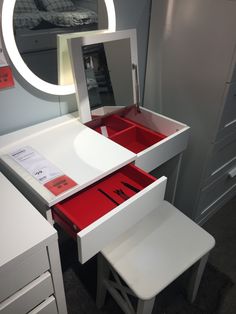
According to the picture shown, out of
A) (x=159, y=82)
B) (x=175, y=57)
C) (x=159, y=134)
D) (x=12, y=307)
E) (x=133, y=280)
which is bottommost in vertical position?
(x=133, y=280)

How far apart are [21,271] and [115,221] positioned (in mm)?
286

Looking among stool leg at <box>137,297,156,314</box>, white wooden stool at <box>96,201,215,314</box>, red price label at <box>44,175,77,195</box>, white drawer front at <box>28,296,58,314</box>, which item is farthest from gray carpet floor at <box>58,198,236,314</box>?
red price label at <box>44,175,77,195</box>

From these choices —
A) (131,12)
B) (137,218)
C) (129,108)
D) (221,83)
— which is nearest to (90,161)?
(137,218)

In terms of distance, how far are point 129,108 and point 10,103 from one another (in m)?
0.56

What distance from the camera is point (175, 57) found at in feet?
4.40

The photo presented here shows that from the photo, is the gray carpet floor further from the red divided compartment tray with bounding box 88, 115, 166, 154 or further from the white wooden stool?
the red divided compartment tray with bounding box 88, 115, 166, 154

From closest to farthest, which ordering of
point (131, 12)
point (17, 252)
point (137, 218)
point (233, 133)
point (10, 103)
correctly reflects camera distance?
point (17, 252)
point (137, 218)
point (10, 103)
point (131, 12)
point (233, 133)

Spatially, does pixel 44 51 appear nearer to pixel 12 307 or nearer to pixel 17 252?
pixel 17 252

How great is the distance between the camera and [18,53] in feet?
3.28

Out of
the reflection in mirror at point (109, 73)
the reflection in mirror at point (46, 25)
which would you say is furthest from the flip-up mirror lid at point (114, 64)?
the reflection in mirror at point (46, 25)

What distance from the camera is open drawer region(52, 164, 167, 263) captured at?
31.3 inches

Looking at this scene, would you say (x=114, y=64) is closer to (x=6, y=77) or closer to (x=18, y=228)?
(x=6, y=77)

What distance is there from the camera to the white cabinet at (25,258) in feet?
2.22

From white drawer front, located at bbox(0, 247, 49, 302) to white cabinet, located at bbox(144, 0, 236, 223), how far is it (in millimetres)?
953
